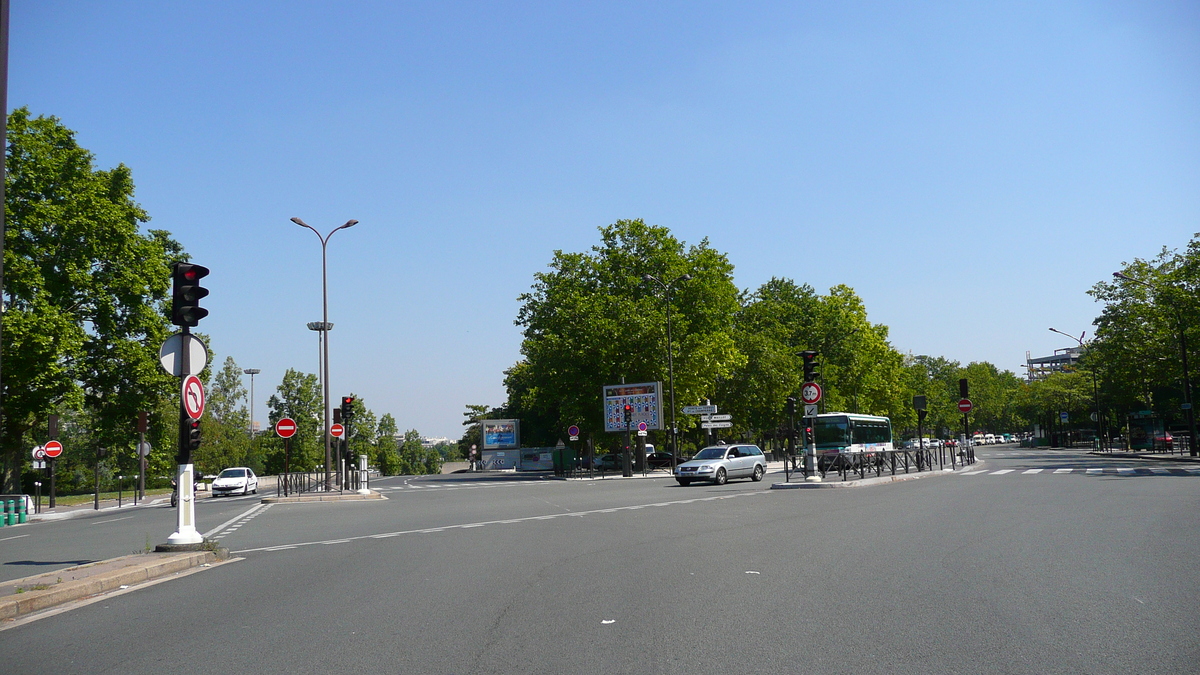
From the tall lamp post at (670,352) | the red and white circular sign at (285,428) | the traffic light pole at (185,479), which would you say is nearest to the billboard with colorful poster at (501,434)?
the tall lamp post at (670,352)

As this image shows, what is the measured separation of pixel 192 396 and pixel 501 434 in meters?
63.7

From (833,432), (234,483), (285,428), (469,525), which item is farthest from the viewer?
(234,483)

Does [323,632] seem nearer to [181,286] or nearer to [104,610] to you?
[104,610]

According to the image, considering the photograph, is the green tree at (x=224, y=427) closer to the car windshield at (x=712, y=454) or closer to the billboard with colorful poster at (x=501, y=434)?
the billboard with colorful poster at (x=501, y=434)

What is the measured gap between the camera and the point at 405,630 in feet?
23.0

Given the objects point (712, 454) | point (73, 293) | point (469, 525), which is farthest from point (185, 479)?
point (73, 293)

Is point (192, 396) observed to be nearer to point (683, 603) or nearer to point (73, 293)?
point (683, 603)

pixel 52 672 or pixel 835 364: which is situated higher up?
pixel 835 364

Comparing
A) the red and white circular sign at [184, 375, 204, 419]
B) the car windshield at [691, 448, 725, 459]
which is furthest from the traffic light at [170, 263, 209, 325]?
the car windshield at [691, 448, 725, 459]

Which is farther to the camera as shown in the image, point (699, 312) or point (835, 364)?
point (835, 364)

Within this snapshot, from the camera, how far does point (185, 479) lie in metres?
12.6

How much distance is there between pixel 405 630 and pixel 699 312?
45204mm

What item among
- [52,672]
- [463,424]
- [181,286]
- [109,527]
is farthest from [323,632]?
[463,424]

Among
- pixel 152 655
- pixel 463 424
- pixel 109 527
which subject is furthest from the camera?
pixel 463 424
